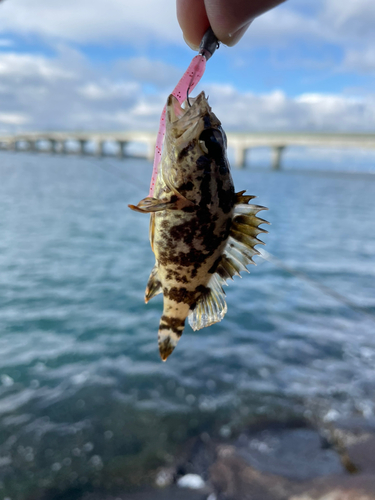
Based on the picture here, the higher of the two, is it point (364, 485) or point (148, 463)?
point (364, 485)

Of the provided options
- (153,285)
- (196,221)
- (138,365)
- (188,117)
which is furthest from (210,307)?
(138,365)

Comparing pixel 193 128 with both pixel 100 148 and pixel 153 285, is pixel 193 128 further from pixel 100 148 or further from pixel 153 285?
pixel 100 148

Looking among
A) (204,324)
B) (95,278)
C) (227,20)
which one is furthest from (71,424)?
(95,278)

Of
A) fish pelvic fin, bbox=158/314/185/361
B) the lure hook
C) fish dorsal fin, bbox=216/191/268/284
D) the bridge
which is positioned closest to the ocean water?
fish pelvic fin, bbox=158/314/185/361

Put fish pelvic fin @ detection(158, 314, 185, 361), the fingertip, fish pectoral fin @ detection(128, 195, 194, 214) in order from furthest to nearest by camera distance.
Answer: fish pelvic fin @ detection(158, 314, 185, 361) → the fingertip → fish pectoral fin @ detection(128, 195, 194, 214)

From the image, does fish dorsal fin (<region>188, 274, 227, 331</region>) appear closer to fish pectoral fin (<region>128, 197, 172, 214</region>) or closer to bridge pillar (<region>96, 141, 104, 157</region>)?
fish pectoral fin (<region>128, 197, 172, 214</region>)

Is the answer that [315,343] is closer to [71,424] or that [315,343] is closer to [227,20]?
[71,424]

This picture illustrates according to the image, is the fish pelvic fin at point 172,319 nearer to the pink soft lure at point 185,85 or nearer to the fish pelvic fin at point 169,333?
the fish pelvic fin at point 169,333
